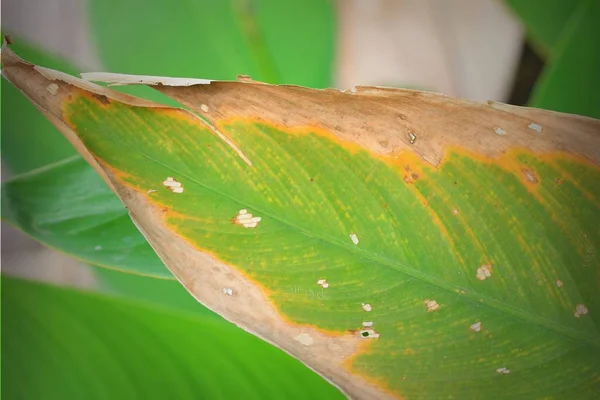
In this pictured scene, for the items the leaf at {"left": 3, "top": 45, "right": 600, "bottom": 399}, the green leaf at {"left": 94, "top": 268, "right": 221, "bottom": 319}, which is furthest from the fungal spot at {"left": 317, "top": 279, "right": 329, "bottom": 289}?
the green leaf at {"left": 94, "top": 268, "right": 221, "bottom": 319}

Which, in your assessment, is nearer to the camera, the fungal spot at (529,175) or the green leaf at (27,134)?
the fungal spot at (529,175)

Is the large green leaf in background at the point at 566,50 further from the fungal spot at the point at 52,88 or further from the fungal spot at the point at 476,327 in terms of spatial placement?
the fungal spot at the point at 52,88

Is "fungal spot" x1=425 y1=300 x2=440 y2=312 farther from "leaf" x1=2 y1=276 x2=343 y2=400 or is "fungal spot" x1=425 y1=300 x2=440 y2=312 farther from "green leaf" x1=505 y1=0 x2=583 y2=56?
"green leaf" x1=505 y1=0 x2=583 y2=56

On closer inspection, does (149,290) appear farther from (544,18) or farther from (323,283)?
(544,18)

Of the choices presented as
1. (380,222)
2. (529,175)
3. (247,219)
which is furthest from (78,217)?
(529,175)

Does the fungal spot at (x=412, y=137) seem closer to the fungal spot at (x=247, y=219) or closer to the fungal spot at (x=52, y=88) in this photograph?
the fungal spot at (x=247, y=219)

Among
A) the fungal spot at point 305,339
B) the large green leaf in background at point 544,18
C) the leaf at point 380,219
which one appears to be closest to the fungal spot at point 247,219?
the leaf at point 380,219

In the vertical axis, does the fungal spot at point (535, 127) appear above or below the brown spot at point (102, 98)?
above

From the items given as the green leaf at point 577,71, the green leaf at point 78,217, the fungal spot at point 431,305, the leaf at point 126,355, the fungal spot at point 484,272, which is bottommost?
the leaf at point 126,355
